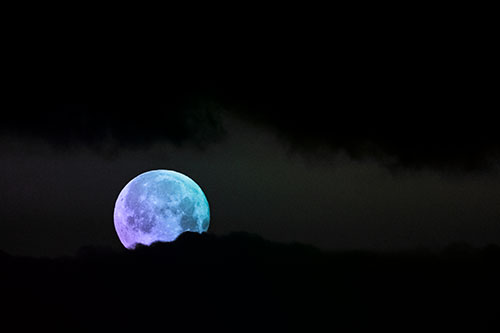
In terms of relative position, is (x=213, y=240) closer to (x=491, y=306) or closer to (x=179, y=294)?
(x=179, y=294)

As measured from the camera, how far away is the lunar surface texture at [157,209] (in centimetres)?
1780

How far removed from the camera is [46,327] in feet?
45.2

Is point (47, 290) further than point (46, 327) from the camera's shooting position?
Yes

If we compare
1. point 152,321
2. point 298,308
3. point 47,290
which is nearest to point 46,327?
point 47,290

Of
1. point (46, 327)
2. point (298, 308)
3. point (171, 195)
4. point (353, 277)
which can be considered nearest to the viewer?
point (46, 327)

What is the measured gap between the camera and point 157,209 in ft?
58.5

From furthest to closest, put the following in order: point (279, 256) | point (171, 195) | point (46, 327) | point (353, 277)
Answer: point (171, 195) < point (279, 256) < point (353, 277) < point (46, 327)

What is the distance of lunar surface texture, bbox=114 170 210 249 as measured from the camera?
58.4 ft

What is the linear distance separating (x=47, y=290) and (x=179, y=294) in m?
3.43

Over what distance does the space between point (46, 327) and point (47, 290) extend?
1442mm

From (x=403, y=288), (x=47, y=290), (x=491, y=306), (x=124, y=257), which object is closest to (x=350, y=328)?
(x=403, y=288)

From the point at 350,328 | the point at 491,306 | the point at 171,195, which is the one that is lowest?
the point at 350,328

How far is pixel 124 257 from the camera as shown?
16.7m

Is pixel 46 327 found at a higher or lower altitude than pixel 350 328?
lower
